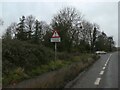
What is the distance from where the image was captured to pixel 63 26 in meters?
54.4

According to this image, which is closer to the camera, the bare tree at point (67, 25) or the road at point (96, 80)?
the road at point (96, 80)

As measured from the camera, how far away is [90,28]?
318ft

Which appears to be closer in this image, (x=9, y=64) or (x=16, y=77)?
(x=16, y=77)

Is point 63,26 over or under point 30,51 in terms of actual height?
over

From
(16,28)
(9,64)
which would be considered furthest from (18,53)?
(16,28)

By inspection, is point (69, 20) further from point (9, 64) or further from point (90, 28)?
point (9, 64)

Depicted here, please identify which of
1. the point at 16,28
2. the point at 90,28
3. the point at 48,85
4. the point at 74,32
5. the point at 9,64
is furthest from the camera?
the point at 90,28

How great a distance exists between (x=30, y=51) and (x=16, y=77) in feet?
16.6

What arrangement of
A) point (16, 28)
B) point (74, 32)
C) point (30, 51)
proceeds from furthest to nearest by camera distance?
point (16, 28) < point (74, 32) < point (30, 51)

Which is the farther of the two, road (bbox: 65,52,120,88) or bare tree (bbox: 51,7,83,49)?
bare tree (bbox: 51,7,83,49)

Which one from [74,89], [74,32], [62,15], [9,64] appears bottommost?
[74,89]

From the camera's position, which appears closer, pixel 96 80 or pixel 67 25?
pixel 96 80

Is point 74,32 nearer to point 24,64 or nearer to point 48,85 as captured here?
point 24,64

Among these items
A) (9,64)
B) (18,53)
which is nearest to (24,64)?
(18,53)
